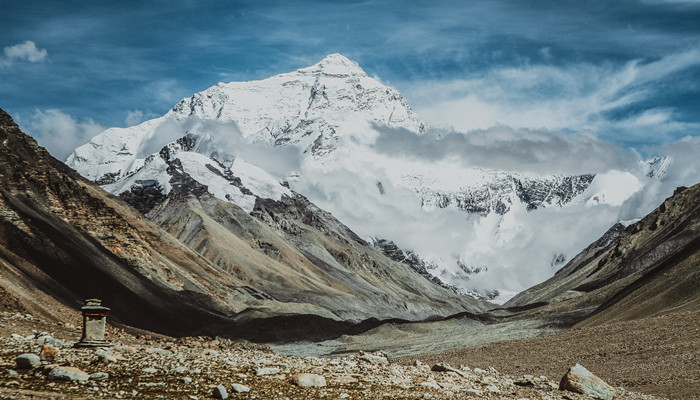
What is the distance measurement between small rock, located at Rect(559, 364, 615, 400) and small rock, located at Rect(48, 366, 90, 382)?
60.3 ft

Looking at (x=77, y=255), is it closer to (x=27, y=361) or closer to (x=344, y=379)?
(x=27, y=361)

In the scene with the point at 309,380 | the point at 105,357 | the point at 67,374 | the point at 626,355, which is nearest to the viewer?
the point at 67,374

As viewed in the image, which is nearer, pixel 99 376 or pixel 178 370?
pixel 99 376

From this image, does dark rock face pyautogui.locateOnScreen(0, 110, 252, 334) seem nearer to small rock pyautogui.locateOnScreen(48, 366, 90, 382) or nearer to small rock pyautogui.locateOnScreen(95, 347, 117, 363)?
small rock pyautogui.locateOnScreen(95, 347, 117, 363)

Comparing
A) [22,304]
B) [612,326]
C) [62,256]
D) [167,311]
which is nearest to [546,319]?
[612,326]

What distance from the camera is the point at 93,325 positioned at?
27.0 m

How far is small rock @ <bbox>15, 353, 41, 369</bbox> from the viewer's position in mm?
21078

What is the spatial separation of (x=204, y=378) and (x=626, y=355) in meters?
41.7

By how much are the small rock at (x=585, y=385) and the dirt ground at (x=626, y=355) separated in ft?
39.1

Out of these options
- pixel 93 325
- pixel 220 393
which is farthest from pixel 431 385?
pixel 93 325

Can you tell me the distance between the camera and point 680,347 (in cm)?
5222

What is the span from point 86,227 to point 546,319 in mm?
73883

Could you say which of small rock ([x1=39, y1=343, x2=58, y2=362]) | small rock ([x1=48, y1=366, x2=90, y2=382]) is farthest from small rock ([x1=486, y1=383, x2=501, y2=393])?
small rock ([x1=39, y1=343, x2=58, y2=362])

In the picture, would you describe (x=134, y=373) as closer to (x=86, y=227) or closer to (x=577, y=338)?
(x=577, y=338)
